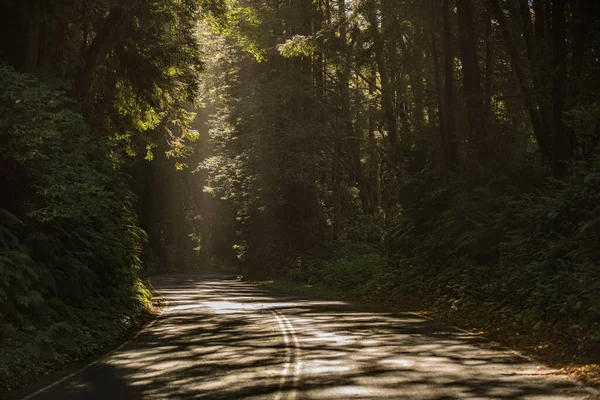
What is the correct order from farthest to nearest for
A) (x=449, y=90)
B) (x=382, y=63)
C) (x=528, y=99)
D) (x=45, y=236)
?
(x=382, y=63) → (x=449, y=90) → (x=528, y=99) → (x=45, y=236)

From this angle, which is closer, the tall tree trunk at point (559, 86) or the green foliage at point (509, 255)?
the green foliage at point (509, 255)

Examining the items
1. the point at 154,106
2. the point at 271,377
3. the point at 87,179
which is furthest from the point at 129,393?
the point at 154,106

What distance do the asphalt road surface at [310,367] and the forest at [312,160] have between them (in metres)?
1.08

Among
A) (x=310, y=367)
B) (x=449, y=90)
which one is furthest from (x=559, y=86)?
(x=310, y=367)

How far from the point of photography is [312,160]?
137ft

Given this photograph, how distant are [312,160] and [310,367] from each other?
3036 cm

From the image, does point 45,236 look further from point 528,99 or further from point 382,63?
point 382,63

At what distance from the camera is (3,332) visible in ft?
40.9

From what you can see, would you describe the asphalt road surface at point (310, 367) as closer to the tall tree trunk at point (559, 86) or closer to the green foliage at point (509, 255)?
the green foliage at point (509, 255)

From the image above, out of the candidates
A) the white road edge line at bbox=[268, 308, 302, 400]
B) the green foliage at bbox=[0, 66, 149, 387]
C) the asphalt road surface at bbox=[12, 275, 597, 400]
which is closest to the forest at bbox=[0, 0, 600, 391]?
the green foliage at bbox=[0, 66, 149, 387]

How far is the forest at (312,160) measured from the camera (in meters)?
14.5

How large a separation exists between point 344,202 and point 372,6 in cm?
1790

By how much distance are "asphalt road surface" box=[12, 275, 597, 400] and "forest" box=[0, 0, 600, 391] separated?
3.55ft

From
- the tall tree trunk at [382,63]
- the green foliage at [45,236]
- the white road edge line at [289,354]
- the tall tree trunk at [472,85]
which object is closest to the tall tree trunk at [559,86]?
the tall tree trunk at [472,85]
